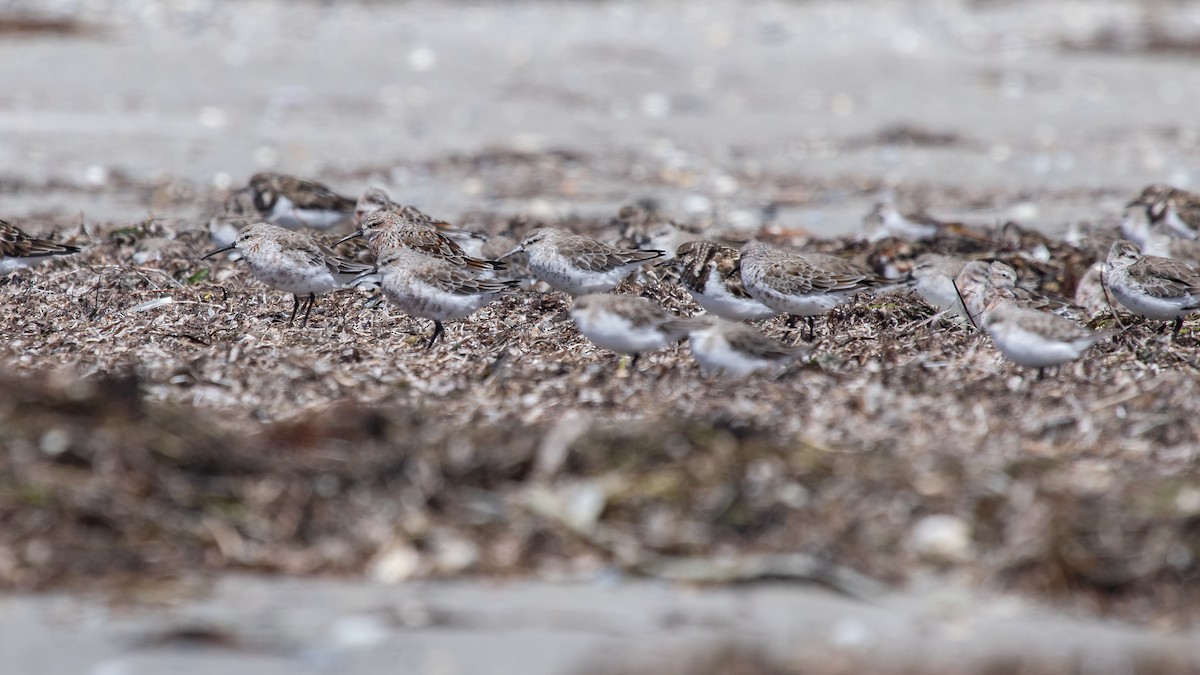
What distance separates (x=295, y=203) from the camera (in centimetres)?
909

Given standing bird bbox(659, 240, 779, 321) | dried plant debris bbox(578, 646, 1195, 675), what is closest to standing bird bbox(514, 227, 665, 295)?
standing bird bbox(659, 240, 779, 321)

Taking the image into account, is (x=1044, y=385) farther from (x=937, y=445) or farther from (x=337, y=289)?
(x=337, y=289)

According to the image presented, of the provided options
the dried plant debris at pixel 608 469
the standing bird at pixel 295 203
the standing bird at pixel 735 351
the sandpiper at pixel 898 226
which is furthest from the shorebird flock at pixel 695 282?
the standing bird at pixel 295 203

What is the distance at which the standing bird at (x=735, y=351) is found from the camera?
603 centimetres

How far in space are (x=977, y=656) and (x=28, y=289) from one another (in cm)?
579

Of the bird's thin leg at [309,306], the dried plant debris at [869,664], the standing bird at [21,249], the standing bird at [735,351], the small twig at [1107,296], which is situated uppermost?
the dried plant debris at [869,664]

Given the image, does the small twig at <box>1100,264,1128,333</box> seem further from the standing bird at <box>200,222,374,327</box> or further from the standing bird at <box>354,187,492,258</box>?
the standing bird at <box>200,222,374,327</box>

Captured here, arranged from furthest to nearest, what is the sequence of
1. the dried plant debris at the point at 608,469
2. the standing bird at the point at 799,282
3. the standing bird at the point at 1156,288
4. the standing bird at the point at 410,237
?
the standing bird at the point at 410,237 < the standing bird at the point at 799,282 < the standing bird at the point at 1156,288 < the dried plant debris at the point at 608,469

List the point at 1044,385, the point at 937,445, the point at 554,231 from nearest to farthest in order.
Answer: the point at 937,445
the point at 1044,385
the point at 554,231

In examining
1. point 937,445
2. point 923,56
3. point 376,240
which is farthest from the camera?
point 923,56

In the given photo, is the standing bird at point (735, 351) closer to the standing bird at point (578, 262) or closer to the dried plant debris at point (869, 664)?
the standing bird at point (578, 262)

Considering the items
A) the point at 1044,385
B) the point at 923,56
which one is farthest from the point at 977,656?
the point at 923,56

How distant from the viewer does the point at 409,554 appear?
4.36 meters

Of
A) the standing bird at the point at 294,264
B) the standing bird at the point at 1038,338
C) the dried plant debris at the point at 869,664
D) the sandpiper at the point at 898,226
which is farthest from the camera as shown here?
the sandpiper at the point at 898,226
